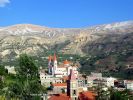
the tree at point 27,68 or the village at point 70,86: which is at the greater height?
the tree at point 27,68

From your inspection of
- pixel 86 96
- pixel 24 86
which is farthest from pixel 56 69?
pixel 24 86

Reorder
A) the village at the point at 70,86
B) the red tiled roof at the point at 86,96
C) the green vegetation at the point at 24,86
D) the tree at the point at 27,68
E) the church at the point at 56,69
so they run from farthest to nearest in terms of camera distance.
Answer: the church at the point at 56,69 → the tree at the point at 27,68 → the red tiled roof at the point at 86,96 → the village at the point at 70,86 → the green vegetation at the point at 24,86

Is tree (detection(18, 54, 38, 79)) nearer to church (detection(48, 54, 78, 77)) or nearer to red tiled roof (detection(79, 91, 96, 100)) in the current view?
red tiled roof (detection(79, 91, 96, 100))

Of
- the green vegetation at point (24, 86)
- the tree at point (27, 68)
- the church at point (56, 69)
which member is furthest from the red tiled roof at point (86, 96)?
the church at point (56, 69)

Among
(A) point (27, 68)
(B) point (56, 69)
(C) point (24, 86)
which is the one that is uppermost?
(B) point (56, 69)

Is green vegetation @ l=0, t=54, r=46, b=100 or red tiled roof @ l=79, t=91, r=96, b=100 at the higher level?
green vegetation @ l=0, t=54, r=46, b=100

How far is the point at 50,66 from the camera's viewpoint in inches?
5856

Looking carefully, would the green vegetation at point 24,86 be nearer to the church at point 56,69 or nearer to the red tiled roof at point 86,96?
the red tiled roof at point 86,96

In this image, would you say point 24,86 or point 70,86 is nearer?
point 24,86

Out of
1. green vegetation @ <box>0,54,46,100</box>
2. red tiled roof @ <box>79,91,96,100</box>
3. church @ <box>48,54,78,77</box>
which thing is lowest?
red tiled roof @ <box>79,91,96,100</box>

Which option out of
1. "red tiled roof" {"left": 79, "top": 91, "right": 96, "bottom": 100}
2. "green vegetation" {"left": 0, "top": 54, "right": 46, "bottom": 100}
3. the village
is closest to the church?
the village

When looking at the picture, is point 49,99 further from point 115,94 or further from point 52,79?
point 52,79

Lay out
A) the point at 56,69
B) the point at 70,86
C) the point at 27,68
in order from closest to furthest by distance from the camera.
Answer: the point at 70,86 → the point at 27,68 → the point at 56,69

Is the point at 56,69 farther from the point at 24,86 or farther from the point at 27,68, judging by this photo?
the point at 24,86
